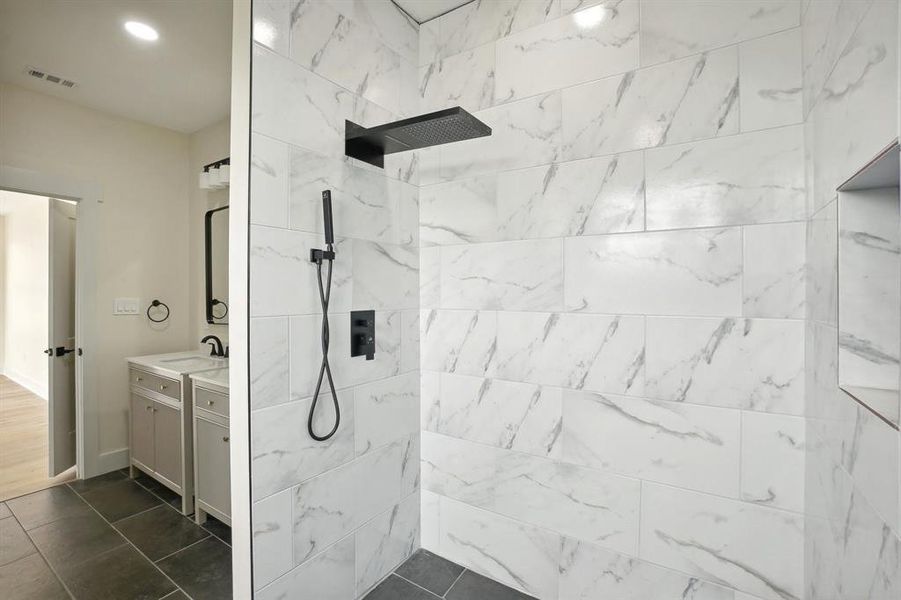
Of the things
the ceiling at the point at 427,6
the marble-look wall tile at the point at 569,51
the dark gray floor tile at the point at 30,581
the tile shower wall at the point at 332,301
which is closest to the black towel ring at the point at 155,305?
the dark gray floor tile at the point at 30,581

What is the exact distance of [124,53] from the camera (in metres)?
2.48

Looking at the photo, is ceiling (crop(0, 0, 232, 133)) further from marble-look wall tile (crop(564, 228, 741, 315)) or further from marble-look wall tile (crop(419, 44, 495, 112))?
marble-look wall tile (crop(564, 228, 741, 315))

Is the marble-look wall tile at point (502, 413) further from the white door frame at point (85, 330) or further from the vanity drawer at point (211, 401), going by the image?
the white door frame at point (85, 330)

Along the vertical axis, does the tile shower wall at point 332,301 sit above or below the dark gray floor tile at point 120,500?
above

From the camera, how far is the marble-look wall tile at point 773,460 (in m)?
1.31

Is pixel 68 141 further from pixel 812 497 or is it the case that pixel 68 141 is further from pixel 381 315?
pixel 812 497

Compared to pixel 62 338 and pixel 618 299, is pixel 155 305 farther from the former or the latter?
pixel 618 299

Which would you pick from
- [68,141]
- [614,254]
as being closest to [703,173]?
[614,254]

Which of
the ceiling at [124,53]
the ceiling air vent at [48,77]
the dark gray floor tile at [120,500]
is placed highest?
the ceiling at [124,53]

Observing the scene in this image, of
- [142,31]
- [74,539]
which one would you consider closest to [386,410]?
[74,539]

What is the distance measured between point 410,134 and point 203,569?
92.1 inches

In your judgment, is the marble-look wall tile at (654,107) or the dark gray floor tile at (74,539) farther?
the dark gray floor tile at (74,539)

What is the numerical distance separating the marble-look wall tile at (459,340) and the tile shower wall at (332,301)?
3.1 inches

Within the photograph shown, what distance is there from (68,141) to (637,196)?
3.87m
